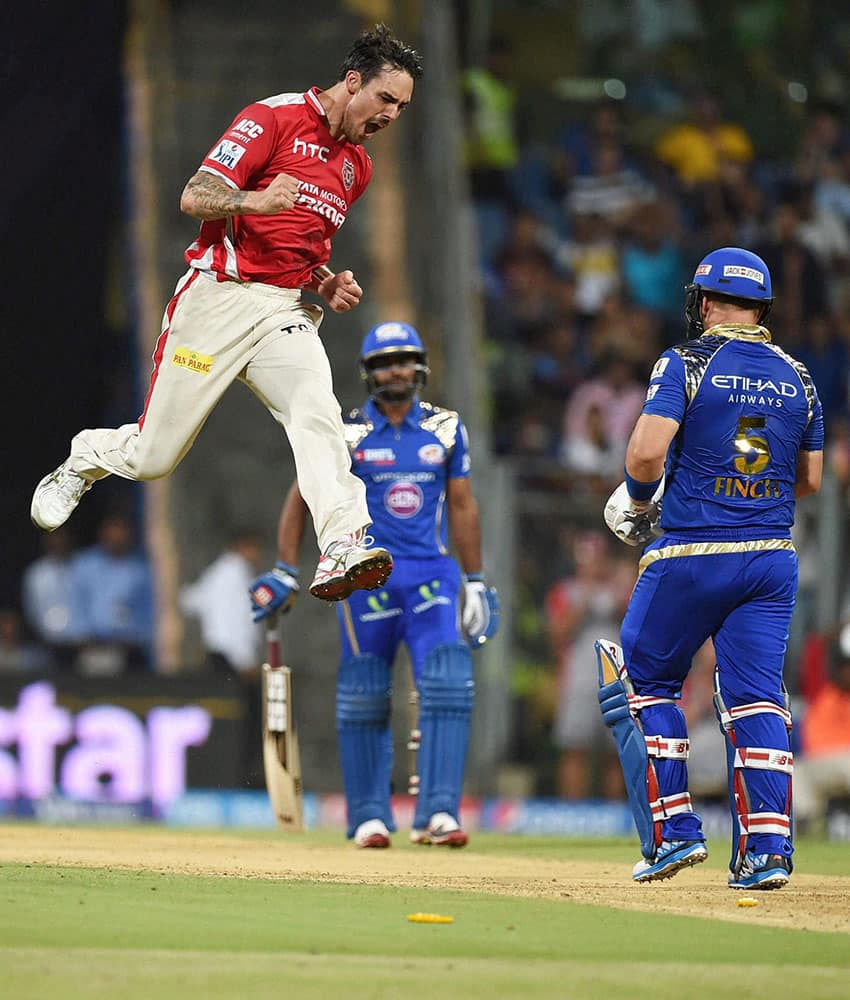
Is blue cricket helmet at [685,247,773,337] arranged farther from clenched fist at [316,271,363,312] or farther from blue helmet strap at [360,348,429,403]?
blue helmet strap at [360,348,429,403]

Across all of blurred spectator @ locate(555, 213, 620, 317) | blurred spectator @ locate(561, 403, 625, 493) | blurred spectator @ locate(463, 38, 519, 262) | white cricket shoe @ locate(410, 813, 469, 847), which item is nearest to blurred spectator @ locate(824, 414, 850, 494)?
blurred spectator @ locate(561, 403, 625, 493)

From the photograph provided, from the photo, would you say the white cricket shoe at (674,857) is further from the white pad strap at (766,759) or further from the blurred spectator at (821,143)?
Result: the blurred spectator at (821,143)

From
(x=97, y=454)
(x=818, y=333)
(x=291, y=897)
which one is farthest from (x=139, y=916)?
(x=818, y=333)

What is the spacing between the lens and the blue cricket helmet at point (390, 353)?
1068 cm

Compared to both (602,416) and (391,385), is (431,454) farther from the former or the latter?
(602,416)

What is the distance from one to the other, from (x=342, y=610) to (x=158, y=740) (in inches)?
197

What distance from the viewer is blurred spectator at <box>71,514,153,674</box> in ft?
55.9

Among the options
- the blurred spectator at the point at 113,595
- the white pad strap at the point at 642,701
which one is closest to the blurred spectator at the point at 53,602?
the blurred spectator at the point at 113,595

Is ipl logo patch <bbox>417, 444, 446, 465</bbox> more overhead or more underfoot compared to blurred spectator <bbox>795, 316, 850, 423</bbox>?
more underfoot

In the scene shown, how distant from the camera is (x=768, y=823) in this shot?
→ 24.8ft

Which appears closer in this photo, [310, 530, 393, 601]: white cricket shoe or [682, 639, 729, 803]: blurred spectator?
[310, 530, 393, 601]: white cricket shoe

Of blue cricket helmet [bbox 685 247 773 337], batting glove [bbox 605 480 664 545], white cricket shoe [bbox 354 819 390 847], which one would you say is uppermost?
blue cricket helmet [bbox 685 247 773 337]

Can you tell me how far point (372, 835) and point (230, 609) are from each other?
6209mm

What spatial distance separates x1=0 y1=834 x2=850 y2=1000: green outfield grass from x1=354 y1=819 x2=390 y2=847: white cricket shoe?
2.56 metres
